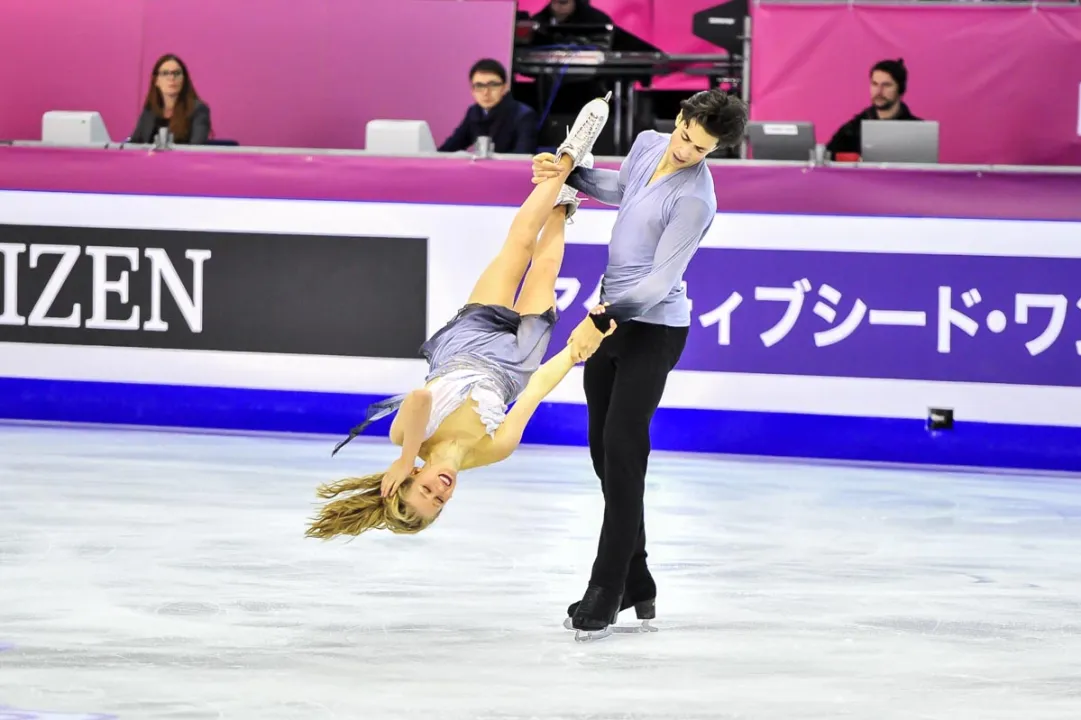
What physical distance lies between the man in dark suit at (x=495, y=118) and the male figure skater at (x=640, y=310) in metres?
3.88

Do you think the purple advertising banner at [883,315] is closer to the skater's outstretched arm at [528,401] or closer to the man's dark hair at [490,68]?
the man's dark hair at [490,68]

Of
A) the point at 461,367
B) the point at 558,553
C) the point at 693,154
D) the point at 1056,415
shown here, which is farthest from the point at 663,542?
the point at 1056,415

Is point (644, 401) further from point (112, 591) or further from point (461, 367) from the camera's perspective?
point (112, 591)

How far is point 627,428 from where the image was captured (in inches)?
164

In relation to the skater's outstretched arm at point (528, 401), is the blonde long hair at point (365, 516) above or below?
below

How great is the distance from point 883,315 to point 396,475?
3611 mm

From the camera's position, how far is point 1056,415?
7055mm

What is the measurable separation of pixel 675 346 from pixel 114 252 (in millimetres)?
4142

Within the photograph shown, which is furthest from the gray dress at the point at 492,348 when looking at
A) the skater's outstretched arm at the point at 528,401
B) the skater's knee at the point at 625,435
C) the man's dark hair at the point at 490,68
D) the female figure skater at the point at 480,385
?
the man's dark hair at the point at 490,68

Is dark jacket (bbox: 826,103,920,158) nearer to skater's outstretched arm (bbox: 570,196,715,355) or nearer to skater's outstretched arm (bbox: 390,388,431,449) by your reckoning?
skater's outstretched arm (bbox: 570,196,715,355)

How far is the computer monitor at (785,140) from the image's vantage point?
7.29m

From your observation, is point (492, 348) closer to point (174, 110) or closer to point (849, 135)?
point (849, 135)

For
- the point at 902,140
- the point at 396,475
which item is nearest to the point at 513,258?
the point at 396,475

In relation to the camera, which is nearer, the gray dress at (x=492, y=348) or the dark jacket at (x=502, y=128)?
the gray dress at (x=492, y=348)
